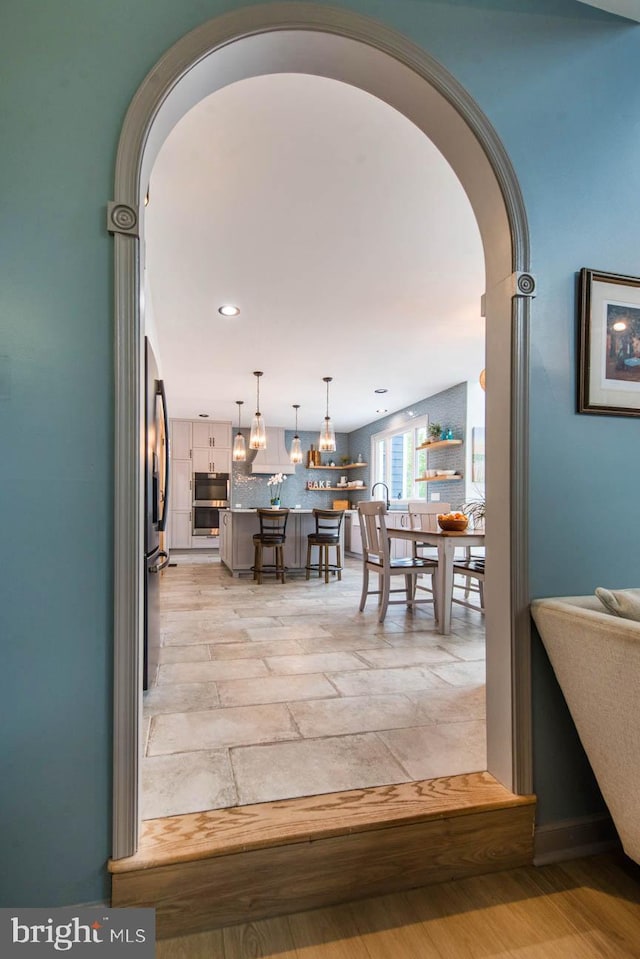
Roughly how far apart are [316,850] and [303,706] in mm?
962

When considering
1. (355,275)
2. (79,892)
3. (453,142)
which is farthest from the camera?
(355,275)

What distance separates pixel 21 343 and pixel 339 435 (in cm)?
1001

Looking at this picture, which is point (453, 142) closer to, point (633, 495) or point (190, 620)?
point (633, 495)

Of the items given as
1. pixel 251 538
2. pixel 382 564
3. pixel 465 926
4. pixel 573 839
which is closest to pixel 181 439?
pixel 251 538

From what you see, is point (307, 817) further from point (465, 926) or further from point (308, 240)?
point (308, 240)

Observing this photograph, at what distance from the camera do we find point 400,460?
360 inches

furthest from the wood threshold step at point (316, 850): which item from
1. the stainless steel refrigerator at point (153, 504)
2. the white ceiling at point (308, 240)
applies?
the white ceiling at point (308, 240)

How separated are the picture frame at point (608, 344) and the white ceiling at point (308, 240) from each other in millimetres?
1238

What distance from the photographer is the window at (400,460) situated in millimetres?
8312

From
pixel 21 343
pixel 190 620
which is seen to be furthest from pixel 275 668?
pixel 21 343

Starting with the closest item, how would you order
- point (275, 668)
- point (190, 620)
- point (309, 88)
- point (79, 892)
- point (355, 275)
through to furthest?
point (79, 892)
point (309, 88)
point (275, 668)
point (355, 275)
point (190, 620)

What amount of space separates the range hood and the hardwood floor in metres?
8.72

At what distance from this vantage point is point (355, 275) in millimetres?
3668

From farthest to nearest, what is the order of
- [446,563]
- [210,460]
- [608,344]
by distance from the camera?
1. [210,460]
2. [446,563]
3. [608,344]
